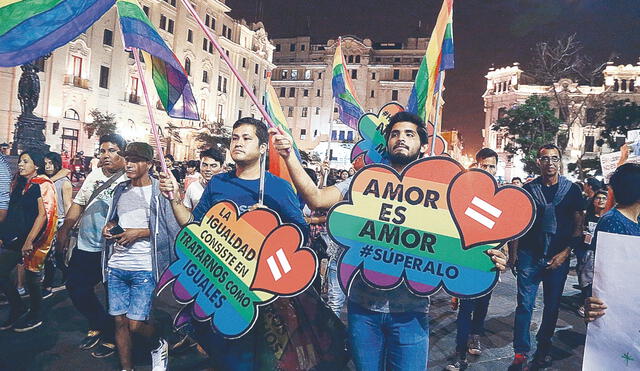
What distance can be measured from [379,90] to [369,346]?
6587 cm

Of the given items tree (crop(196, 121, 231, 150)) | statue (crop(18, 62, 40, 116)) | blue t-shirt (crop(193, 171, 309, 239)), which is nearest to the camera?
blue t-shirt (crop(193, 171, 309, 239))

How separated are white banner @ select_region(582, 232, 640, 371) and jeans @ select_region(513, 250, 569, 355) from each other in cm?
210

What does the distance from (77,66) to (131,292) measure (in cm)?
3583

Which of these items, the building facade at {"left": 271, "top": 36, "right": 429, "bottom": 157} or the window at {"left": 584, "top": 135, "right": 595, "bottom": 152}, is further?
the building facade at {"left": 271, "top": 36, "right": 429, "bottom": 157}

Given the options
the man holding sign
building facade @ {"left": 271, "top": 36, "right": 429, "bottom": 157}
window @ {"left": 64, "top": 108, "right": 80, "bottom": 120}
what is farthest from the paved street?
building facade @ {"left": 271, "top": 36, "right": 429, "bottom": 157}

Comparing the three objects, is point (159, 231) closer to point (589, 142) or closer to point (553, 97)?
point (553, 97)

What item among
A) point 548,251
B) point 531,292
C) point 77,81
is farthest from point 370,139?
point 77,81

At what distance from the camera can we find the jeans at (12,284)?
13.5 ft

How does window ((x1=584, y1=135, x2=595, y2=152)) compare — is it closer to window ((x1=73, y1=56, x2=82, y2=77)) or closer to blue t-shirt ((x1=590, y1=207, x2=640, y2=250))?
window ((x1=73, y1=56, x2=82, y2=77))

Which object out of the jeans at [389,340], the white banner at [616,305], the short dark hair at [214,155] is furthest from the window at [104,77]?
the white banner at [616,305]

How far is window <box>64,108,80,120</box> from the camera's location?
107 ft

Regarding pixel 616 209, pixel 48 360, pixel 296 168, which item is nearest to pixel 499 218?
pixel 616 209

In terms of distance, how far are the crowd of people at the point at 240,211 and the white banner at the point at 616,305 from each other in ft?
0.23

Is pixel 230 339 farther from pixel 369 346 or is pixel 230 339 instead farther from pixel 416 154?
pixel 416 154
